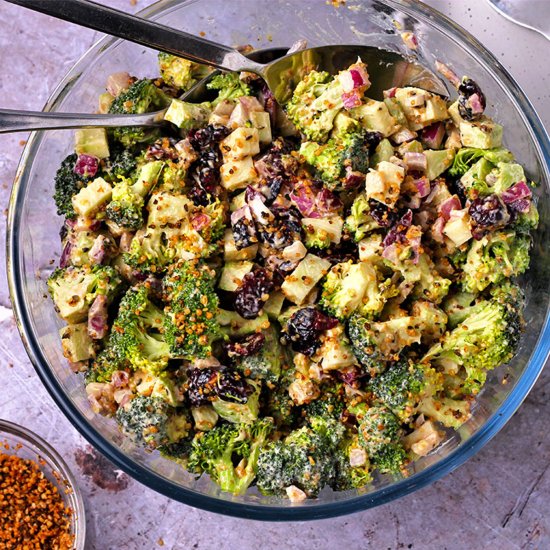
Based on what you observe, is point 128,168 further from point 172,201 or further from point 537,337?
point 537,337

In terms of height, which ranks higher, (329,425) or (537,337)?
(537,337)

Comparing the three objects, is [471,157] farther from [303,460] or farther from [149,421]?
[149,421]

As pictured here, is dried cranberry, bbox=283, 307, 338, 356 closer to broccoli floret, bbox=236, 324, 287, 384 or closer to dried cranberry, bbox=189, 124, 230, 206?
broccoli floret, bbox=236, 324, 287, 384

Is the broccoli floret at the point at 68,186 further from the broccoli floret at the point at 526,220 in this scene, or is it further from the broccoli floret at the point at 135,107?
the broccoli floret at the point at 526,220

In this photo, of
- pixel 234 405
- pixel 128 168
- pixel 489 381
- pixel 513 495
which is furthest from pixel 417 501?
pixel 128 168

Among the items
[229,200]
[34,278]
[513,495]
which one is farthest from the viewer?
[513,495]

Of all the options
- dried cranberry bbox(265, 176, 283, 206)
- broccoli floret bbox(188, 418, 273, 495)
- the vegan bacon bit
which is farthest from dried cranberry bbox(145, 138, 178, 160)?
the vegan bacon bit

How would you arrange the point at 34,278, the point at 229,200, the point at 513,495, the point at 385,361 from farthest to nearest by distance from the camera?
the point at 513,495
the point at 34,278
the point at 229,200
the point at 385,361
